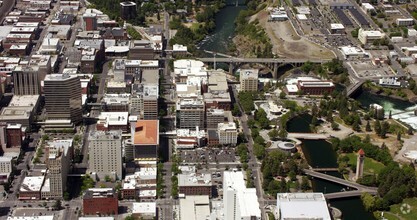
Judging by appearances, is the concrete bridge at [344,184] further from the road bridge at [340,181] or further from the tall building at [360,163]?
the tall building at [360,163]

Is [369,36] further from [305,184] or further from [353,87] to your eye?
[305,184]

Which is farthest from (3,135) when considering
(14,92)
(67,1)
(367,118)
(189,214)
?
(67,1)

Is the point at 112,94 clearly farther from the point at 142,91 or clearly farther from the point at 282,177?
the point at 282,177

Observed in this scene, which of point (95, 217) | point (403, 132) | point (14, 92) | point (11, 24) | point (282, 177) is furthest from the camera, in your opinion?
point (11, 24)

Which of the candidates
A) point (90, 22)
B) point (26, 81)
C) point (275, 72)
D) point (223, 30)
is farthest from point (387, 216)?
point (90, 22)

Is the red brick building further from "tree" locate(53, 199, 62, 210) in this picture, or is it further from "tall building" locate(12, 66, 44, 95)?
"tall building" locate(12, 66, 44, 95)

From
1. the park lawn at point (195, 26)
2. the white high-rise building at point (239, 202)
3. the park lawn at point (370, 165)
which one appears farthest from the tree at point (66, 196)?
the park lawn at point (195, 26)
